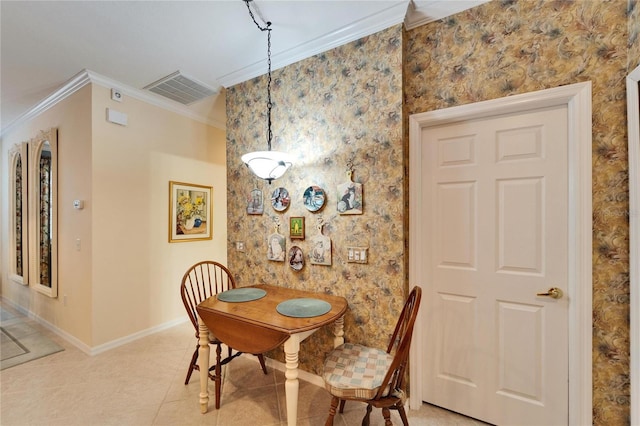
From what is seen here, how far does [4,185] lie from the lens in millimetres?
4102

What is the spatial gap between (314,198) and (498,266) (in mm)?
1317

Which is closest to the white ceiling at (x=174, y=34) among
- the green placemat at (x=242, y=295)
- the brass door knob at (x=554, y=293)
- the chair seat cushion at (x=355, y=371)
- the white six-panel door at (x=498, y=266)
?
the white six-panel door at (x=498, y=266)

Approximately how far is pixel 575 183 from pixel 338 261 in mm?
1470

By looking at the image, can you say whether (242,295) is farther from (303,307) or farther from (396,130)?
(396,130)

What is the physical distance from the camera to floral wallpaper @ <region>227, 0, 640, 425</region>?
146 centimetres

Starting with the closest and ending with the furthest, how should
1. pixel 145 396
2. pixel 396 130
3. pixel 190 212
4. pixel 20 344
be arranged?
pixel 396 130 → pixel 145 396 → pixel 20 344 → pixel 190 212

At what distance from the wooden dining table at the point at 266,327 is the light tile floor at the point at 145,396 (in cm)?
29

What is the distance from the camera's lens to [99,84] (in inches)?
105

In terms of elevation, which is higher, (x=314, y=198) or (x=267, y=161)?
(x=267, y=161)

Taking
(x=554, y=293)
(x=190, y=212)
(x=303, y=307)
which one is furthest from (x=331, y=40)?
(x=190, y=212)

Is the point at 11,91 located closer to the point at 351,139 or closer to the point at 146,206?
the point at 146,206

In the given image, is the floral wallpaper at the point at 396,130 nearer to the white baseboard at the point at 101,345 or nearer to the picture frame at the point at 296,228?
the picture frame at the point at 296,228

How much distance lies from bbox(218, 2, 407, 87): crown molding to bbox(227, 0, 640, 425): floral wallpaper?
0.17 feet

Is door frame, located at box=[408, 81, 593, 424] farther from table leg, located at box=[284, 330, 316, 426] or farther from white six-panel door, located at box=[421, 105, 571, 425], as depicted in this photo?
table leg, located at box=[284, 330, 316, 426]
